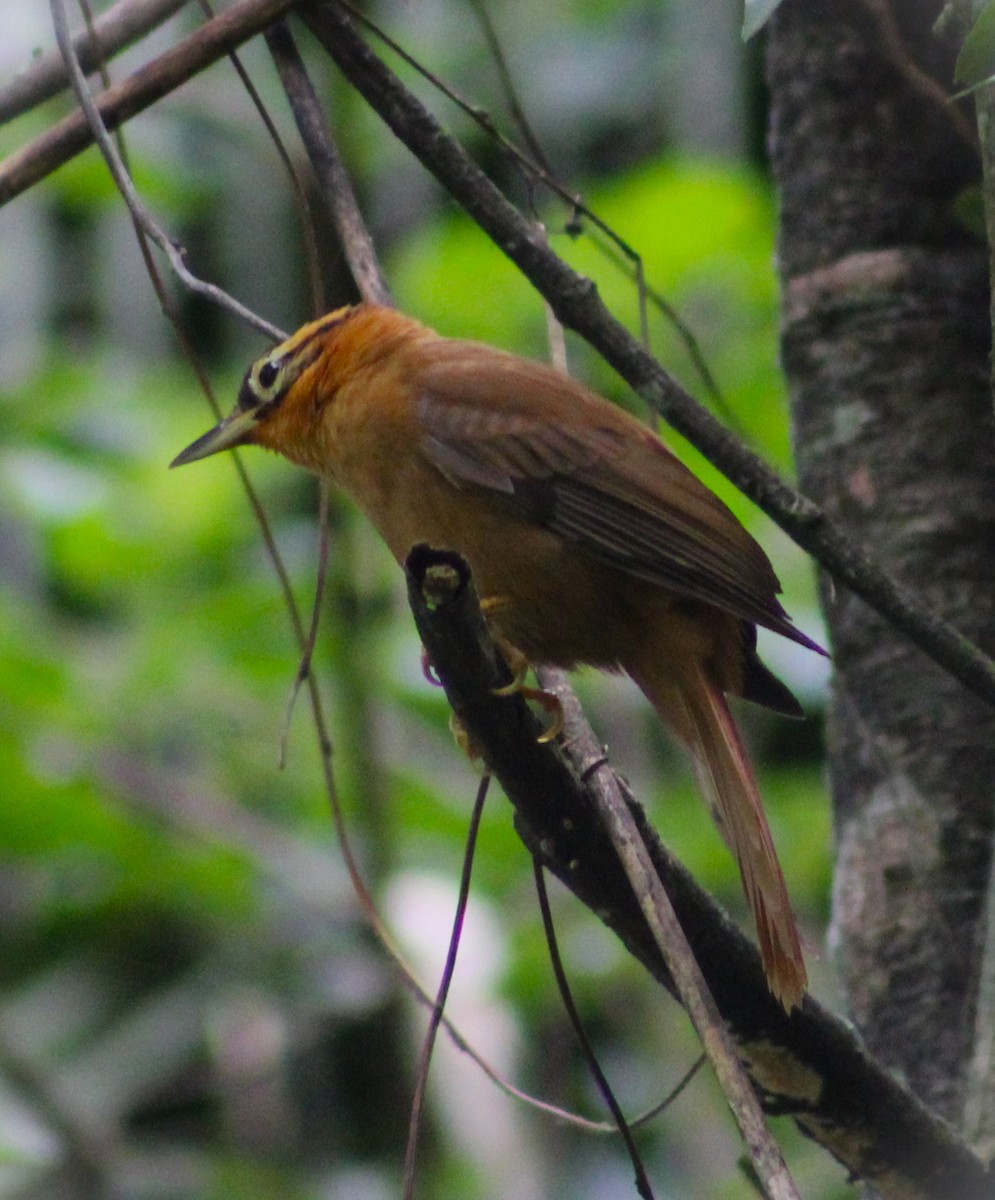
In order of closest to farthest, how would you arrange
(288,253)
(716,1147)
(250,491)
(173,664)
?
1. (250,491)
2. (173,664)
3. (716,1147)
4. (288,253)

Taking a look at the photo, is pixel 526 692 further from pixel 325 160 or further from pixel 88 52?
pixel 88 52

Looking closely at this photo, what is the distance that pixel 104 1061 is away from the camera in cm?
487

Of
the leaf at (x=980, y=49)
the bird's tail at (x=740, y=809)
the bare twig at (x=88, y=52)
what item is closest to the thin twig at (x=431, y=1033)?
the bird's tail at (x=740, y=809)

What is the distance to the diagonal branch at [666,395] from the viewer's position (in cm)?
250

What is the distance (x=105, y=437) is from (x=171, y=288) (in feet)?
5.41

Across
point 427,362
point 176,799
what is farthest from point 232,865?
point 427,362

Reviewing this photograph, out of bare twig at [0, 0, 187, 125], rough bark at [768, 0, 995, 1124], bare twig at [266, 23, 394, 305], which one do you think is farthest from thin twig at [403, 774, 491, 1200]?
bare twig at [0, 0, 187, 125]

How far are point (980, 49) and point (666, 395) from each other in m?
0.77

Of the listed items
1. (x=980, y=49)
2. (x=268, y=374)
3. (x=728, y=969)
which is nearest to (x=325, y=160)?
(x=268, y=374)

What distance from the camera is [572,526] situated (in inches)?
124

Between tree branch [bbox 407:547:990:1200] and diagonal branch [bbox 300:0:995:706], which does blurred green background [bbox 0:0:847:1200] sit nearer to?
diagonal branch [bbox 300:0:995:706]

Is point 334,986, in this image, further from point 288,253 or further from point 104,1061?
point 288,253

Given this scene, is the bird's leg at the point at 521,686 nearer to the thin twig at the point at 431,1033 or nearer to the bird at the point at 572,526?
the bird at the point at 572,526

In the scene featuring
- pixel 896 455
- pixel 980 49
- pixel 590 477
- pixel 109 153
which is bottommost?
pixel 980 49
